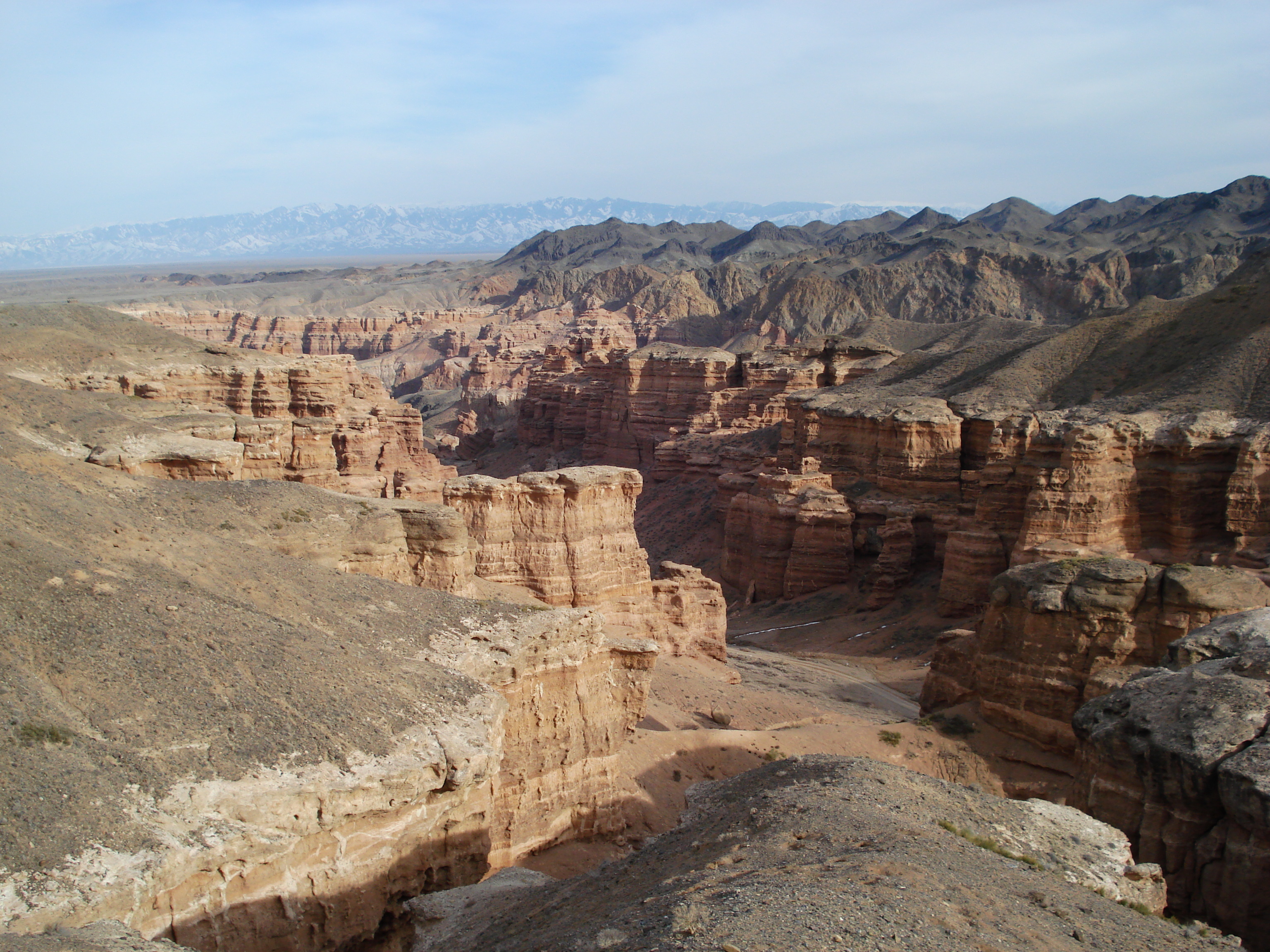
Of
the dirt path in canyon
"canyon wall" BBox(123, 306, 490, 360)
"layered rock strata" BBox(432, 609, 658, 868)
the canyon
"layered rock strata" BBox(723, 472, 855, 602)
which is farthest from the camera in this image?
"canyon wall" BBox(123, 306, 490, 360)

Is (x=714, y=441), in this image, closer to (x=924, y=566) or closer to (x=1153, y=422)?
(x=924, y=566)

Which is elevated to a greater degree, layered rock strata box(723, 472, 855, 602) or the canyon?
the canyon

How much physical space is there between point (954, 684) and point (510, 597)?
1022 centimetres

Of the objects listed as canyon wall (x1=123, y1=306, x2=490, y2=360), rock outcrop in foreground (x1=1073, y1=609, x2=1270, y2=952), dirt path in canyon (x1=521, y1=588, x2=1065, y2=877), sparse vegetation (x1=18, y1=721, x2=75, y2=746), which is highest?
canyon wall (x1=123, y1=306, x2=490, y2=360)

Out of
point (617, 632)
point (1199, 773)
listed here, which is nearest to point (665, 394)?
point (617, 632)

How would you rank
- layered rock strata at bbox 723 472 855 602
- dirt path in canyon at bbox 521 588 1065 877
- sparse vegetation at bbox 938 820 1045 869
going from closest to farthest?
sparse vegetation at bbox 938 820 1045 869 → dirt path in canyon at bbox 521 588 1065 877 → layered rock strata at bbox 723 472 855 602

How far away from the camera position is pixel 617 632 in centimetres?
2427

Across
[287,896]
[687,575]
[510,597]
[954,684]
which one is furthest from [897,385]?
[287,896]

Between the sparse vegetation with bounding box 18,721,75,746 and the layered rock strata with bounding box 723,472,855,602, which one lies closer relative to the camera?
the sparse vegetation with bounding box 18,721,75,746

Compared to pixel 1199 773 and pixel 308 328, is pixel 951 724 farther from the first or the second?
pixel 308 328

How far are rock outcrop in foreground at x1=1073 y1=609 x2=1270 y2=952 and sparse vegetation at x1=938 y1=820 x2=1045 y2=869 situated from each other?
329 cm

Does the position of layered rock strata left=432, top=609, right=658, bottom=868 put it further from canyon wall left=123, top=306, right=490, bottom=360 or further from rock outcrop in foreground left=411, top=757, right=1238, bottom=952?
canyon wall left=123, top=306, right=490, bottom=360

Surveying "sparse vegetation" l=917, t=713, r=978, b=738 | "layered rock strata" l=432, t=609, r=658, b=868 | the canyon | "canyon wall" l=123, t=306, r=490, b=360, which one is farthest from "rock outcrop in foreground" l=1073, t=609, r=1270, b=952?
"canyon wall" l=123, t=306, r=490, b=360

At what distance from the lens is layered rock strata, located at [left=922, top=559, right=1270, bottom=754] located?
749 inches
